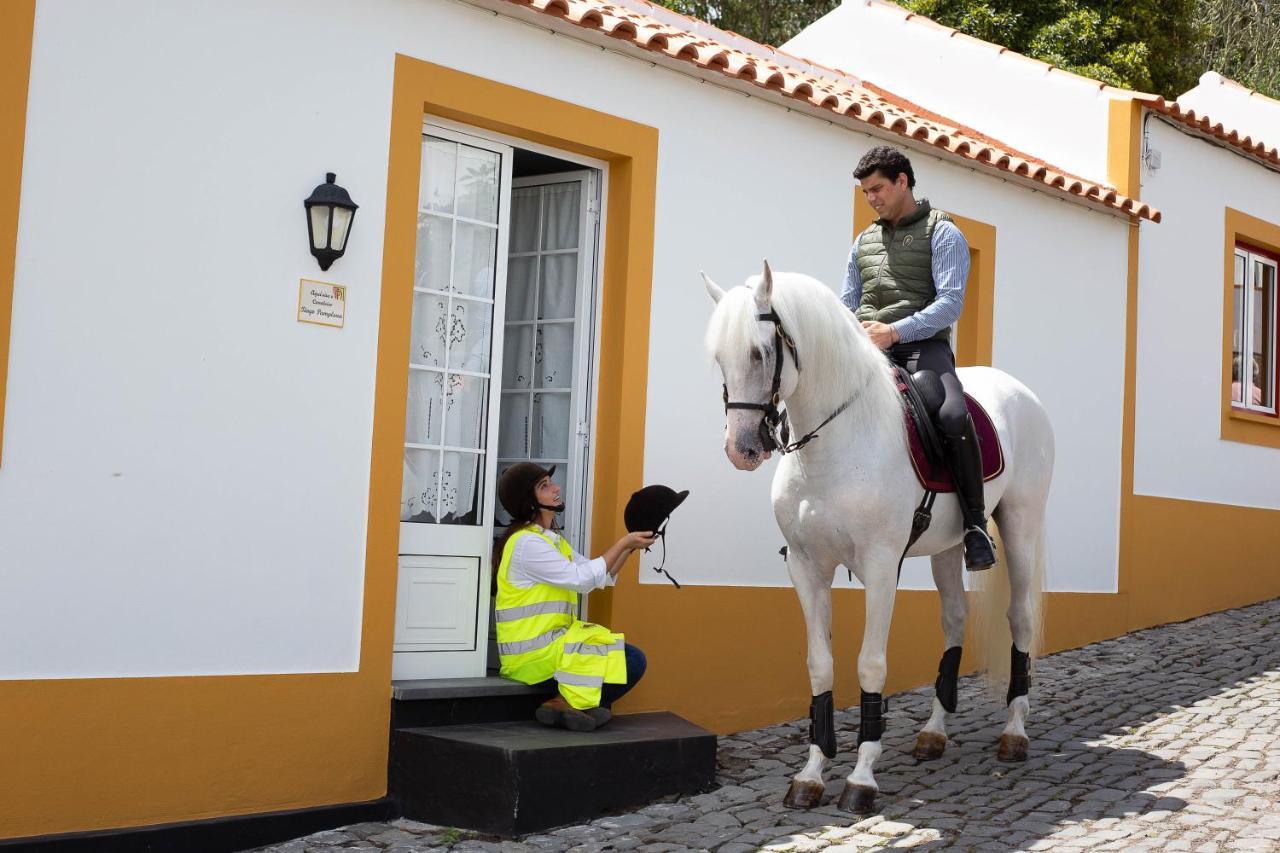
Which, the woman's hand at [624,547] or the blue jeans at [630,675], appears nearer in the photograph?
the woman's hand at [624,547]

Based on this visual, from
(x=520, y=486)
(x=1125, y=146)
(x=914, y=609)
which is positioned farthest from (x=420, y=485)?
(x=1125, y=146)

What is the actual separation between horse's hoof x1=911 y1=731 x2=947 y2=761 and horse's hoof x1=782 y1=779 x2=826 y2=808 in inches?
43.8

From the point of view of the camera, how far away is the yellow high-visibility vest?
19.8 feet

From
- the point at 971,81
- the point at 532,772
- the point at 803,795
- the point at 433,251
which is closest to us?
the point at 532,772

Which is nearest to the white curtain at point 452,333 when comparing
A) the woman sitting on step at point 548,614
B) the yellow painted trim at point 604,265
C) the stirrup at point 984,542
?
the yellow painted trim at point 604,265

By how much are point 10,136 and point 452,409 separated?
7.71 ft

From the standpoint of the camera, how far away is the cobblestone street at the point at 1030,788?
17.3 feet

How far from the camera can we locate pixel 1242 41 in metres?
24.4

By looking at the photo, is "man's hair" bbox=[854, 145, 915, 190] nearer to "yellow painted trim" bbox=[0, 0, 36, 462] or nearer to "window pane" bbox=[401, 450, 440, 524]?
"window pane" bbox=[401, 450, 440, 524]

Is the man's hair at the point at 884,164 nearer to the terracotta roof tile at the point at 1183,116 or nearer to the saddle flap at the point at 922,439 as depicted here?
the saddle flap at the point at 922,439

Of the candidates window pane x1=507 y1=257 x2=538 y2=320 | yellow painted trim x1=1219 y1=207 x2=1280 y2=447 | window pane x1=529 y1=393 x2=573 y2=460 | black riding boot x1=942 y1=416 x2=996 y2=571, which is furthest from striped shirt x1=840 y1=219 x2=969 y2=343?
yellow painted trim x1=1219 y1=207 x2=1280 y2=447

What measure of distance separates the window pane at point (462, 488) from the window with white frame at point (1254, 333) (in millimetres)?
8164

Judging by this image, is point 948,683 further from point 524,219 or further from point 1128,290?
point 1128,290

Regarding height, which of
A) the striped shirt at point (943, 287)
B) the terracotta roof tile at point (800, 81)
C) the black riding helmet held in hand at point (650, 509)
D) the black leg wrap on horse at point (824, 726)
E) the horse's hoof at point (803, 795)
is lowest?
the horse's hoof at point (803, 795)
